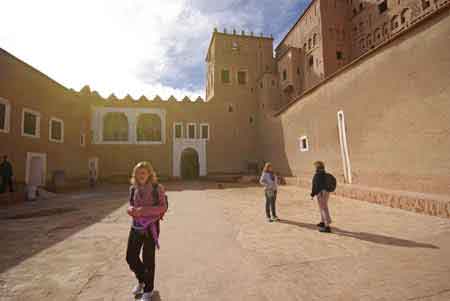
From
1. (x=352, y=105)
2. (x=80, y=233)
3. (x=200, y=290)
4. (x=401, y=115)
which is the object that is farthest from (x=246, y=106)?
(x=200, y=290)

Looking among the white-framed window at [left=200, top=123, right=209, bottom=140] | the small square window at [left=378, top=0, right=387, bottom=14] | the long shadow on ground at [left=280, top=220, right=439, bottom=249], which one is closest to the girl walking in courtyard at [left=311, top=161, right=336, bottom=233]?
the long shadow on ground at [left=280, top=220, right=439, bottom=249]

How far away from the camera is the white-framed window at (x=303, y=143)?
15434 millimetres

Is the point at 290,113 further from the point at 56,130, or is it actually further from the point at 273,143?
the point at 56,130

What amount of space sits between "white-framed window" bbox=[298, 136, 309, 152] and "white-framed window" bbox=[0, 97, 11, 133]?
732 inches

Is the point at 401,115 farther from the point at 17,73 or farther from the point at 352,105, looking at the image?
the point at 17,73

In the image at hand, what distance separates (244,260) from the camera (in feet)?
12.2

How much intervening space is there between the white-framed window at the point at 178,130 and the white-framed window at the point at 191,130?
802 millimetres

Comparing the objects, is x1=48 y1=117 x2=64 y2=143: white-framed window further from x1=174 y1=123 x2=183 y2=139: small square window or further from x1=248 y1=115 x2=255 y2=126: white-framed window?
x1=248 y1=115 x2=255 y2=126: white-framed window

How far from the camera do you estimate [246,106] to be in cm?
2666

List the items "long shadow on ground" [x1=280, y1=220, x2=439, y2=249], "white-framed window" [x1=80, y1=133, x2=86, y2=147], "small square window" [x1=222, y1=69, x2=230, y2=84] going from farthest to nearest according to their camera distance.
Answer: "small square window" [x1=222, y1=69, x2=230, y2=84]
"white-framed window" [x1=80, y1=133, x2=86, y2=147]
"long shadow on ground" [x1=280, y1=220, x2=439, y2=249]

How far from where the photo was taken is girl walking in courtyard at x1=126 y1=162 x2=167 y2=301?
2.66 metres

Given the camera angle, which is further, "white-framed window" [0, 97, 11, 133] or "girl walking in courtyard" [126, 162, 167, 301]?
"white-framed window" [0, 97, 11, 133]

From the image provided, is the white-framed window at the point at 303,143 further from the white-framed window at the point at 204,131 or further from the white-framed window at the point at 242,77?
the white-framed window at the point at 242,77

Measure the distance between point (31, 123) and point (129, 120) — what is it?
1007 cm
